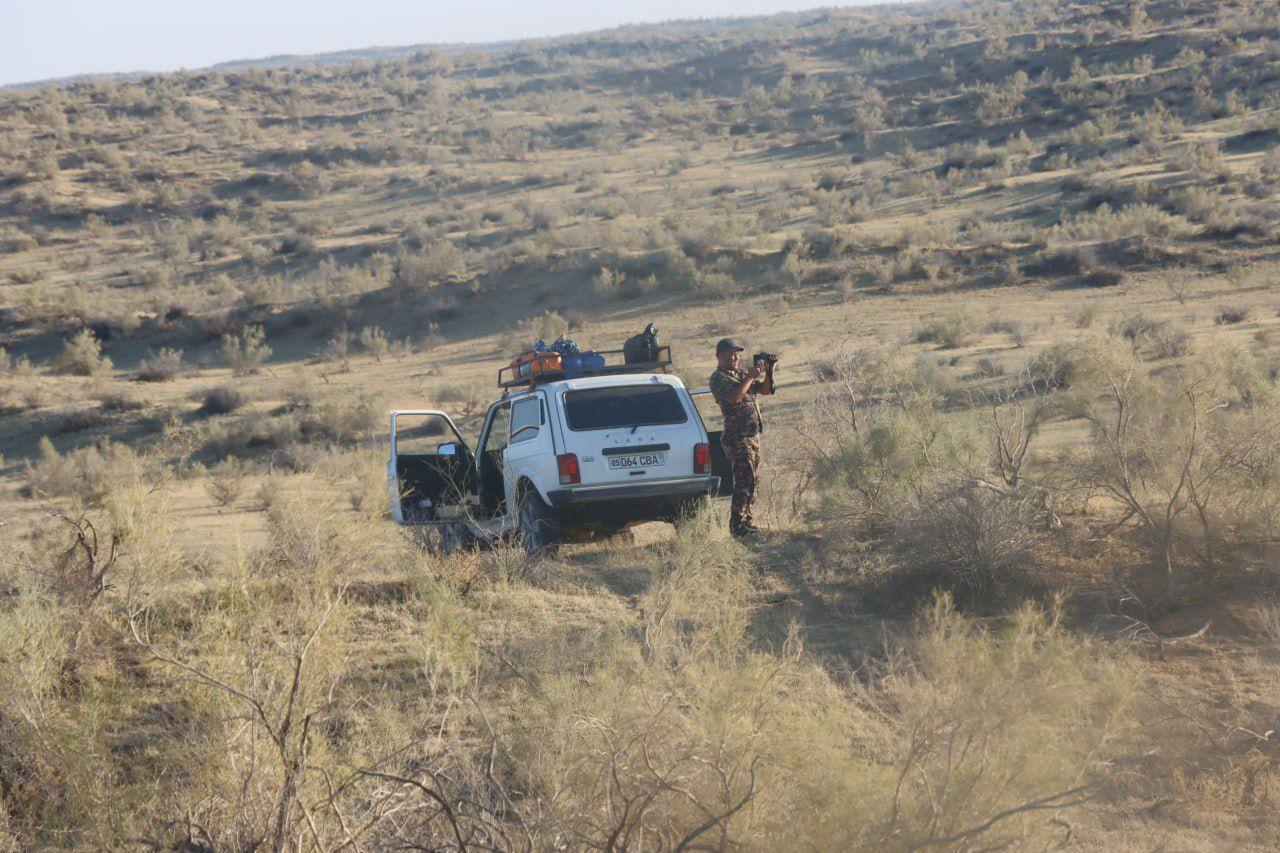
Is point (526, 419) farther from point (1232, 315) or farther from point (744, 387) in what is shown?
point (1232, 315)

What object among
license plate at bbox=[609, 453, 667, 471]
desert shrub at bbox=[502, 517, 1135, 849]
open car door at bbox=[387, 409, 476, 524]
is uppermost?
desert shrub at bbox=[502, 517, 1135, 849]

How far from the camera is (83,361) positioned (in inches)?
1065

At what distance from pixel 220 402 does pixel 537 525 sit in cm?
1598

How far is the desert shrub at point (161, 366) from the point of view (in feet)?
84.1

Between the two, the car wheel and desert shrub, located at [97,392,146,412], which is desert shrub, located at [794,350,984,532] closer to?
the car wheel

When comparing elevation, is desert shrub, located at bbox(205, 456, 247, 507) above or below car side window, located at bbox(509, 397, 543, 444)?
below

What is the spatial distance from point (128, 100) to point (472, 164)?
29.8 metres

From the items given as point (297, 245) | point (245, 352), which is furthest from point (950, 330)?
point (297, 245)

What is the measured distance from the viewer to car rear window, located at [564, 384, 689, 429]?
8773mm

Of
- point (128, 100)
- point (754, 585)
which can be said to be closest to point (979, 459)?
point (754, 585)

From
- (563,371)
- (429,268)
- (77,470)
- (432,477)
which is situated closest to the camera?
(563,371)

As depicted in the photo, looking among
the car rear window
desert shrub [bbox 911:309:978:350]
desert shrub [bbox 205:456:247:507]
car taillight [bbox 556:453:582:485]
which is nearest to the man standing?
the car rear window

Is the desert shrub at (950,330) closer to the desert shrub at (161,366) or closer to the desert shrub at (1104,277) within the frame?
the desert shrub at (1104,277)

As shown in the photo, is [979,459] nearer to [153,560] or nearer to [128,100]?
[153,560]
